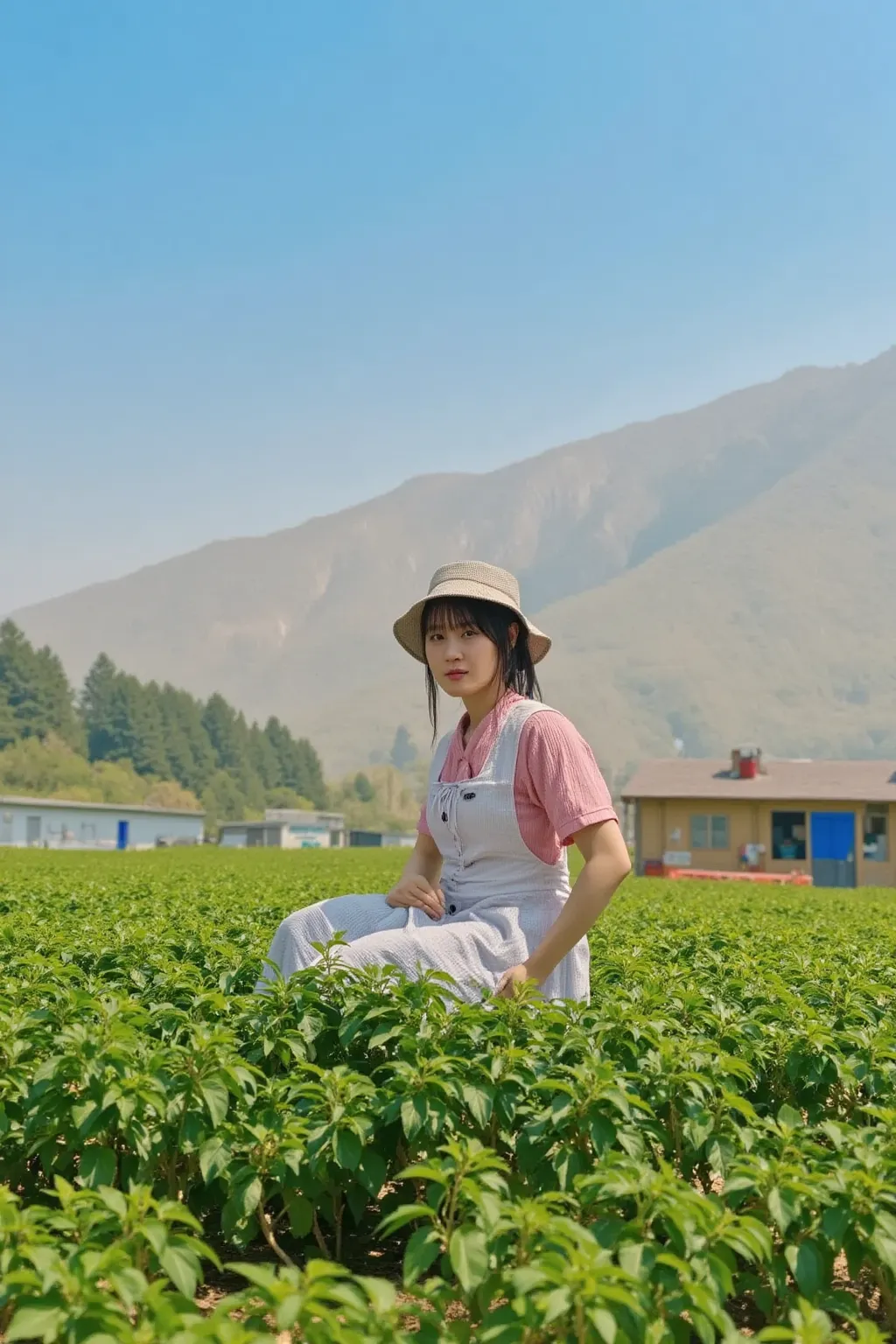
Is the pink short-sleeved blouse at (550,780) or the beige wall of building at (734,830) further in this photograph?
the beige wall of building at (734,830)

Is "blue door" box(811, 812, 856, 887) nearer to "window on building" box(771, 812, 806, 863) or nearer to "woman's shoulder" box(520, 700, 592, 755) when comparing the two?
"window on building" box(771, 812, 806, 863)

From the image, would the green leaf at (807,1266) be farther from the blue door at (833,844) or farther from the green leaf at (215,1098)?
the blue door at (833,844)

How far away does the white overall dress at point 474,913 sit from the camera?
4.54 m

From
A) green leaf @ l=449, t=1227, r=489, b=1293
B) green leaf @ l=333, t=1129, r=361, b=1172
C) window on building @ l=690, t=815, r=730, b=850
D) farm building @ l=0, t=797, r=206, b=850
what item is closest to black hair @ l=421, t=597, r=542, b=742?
green leaf @ l=333, t=1129, r=361, b=1172

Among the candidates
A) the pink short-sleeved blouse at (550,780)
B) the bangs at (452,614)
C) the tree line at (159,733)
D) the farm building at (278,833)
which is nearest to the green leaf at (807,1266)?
the pink short-sleeved blouse at (550,780)

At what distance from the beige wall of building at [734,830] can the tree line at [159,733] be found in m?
76.7

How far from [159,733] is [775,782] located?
3825 inches

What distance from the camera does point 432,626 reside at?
5.12 metres

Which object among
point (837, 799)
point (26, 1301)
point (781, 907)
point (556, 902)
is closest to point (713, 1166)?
point (556, 902)

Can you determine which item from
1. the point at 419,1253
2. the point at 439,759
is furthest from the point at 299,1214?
the point at 439,759

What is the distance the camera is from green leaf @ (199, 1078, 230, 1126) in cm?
359

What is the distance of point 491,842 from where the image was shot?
15.7 feet

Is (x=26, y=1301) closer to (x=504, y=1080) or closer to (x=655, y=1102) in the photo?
(x=504, y=1080)

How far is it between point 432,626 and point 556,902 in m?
1.17
